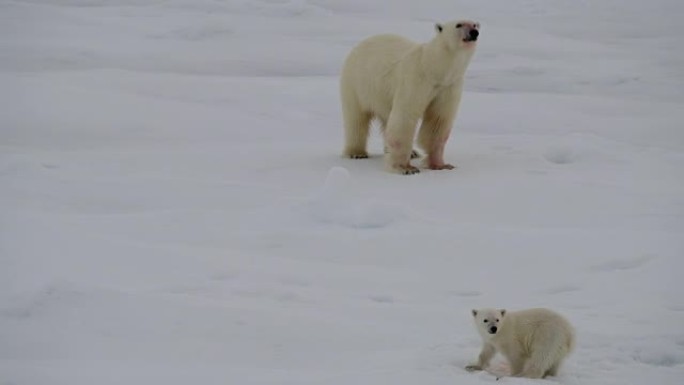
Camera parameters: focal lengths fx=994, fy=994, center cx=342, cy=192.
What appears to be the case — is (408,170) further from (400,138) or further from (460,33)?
(460,33)

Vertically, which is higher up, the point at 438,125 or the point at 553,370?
the point at 553,370

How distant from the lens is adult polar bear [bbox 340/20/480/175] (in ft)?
23.1

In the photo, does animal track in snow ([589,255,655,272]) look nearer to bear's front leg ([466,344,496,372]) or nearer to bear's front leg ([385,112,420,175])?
bear's front leg ([466,344,496,372])

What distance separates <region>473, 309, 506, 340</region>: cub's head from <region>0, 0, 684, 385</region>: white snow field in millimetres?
164

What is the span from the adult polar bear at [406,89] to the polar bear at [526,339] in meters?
3.45

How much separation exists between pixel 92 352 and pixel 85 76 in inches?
288

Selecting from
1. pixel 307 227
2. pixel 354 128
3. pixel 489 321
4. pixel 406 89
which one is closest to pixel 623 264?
pixel 489 321

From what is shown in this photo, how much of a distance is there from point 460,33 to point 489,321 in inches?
141

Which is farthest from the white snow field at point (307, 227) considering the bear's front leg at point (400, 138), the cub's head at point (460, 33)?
the cub's head at point (460, 33)

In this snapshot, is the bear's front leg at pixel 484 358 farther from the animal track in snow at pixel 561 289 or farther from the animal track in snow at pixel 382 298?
the animal track in snow at pixel 561 289

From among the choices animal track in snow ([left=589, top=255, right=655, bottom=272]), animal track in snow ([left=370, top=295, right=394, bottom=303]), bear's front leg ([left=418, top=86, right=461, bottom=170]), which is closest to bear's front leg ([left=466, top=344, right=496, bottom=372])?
animal track in snow ([left=370, top=295, right=394, bottom=303])

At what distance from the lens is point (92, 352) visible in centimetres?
377

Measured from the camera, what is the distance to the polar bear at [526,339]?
144 inches

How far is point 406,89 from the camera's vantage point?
719cm
